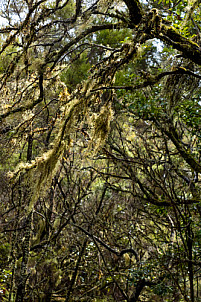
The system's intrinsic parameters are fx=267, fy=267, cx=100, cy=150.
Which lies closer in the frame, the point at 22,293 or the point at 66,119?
the point at 66,119

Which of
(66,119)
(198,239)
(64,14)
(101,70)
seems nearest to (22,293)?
(198,239)

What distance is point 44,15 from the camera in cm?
256

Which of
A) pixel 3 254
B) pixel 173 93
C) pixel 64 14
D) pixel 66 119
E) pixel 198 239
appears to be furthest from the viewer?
pixel 64 14

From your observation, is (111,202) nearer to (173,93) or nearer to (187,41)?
(173,93)

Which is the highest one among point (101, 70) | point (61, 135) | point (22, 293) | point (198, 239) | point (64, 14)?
point (64, 14)

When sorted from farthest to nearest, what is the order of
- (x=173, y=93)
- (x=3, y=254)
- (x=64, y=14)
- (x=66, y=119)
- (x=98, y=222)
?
(x=64, y=14), (x=3, y=254), (x=98, y=222), (x=173, y=93), (x=66, y=119)

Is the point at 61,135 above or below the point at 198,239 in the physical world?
above

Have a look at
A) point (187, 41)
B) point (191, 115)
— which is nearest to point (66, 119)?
point (187, 41)

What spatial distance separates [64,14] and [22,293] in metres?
7.82

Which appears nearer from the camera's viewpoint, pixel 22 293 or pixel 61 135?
pixel 61 135

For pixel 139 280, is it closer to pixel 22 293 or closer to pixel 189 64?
pixel 22 293

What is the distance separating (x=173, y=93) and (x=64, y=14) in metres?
6.66

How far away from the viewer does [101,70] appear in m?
2.51

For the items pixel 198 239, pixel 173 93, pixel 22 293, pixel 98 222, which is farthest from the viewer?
pixel 98 222
